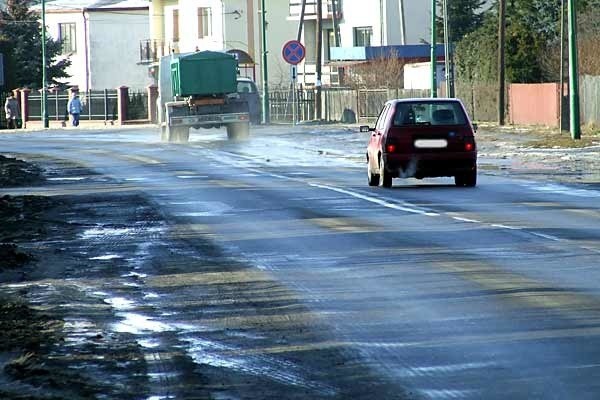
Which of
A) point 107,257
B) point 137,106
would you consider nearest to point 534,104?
point 137,106

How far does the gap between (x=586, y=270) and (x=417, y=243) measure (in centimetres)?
287

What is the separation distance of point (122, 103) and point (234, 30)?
1062cm

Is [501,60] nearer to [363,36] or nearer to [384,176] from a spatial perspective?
[384,176]

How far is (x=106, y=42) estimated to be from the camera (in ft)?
330

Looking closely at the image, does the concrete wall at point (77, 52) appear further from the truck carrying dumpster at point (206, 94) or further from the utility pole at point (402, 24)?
the truck carrying dumpster at point (206, 94)

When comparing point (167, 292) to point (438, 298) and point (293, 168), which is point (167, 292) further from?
point (293, 168)

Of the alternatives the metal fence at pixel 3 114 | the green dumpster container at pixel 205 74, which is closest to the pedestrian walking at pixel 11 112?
the metal fence at pixel 3 114

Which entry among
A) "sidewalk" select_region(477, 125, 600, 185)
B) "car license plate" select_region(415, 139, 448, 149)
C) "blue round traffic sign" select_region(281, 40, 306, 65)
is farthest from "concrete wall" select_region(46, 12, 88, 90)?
"car license plate" select_region(415, 139, 448, 149)

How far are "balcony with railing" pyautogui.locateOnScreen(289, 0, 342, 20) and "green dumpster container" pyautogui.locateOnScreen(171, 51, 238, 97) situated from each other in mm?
37323

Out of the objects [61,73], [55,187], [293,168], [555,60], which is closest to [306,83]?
[61,73]

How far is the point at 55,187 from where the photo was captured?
86.9 ft

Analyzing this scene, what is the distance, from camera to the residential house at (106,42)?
328 feet

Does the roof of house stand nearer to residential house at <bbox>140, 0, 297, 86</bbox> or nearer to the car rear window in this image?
residential house at <bbox>140, 0, 297, 86</bbox>

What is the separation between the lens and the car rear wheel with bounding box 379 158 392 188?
79.1 feet
